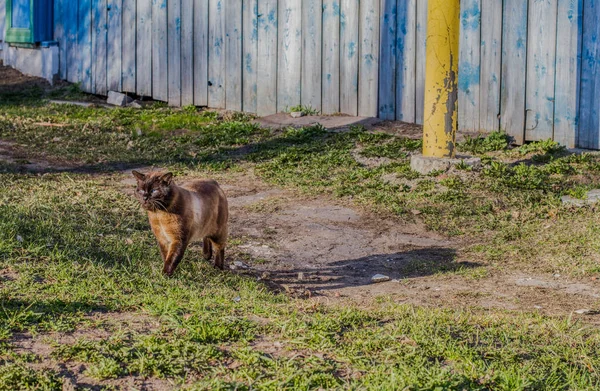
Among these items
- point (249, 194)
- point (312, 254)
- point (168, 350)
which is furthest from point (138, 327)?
point (249, 194)

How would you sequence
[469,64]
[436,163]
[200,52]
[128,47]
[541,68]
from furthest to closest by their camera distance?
[128,47]
[200,52]
[469,64]
[541,68]
[436,163]

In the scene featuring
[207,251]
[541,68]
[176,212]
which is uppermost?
[541,68]

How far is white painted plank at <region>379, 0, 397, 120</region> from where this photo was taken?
11508 millimetres

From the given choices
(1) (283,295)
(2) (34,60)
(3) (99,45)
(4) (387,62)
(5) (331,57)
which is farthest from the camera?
(2) (34,60)

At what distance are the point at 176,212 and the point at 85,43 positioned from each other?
1039 cm

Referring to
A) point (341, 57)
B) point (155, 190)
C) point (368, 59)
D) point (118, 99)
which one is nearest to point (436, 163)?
point (368, 59)

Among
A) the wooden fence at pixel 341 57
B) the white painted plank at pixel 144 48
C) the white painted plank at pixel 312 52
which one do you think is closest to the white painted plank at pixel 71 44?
the wooden fence at pixel 341 57

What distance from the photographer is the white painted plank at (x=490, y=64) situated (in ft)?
34.3

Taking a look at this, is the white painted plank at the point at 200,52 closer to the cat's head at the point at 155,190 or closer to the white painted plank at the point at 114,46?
the white painted plank at the point at 114,46

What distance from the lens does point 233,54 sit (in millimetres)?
13336

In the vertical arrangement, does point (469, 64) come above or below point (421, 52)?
below

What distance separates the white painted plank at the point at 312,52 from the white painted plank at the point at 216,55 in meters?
1.52

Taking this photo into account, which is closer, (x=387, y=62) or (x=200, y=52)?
(x=387, y=62)

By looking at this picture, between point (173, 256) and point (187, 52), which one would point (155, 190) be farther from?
point (187, 52)
